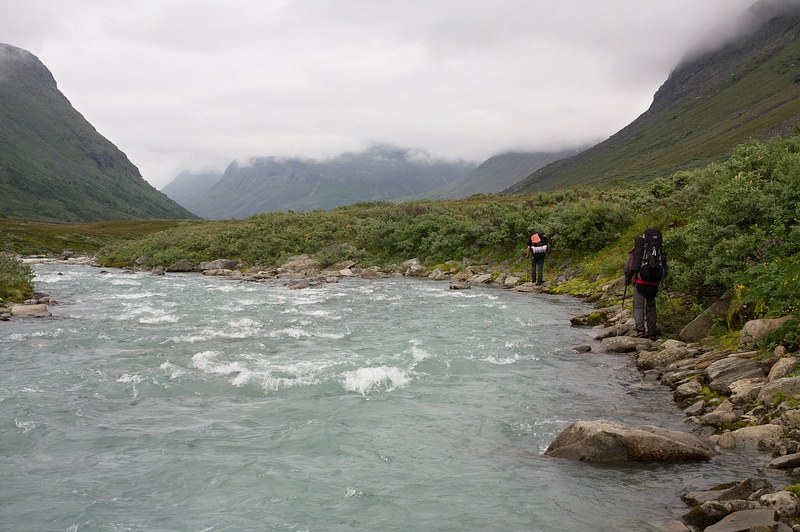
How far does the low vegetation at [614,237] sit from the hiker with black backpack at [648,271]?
89cm

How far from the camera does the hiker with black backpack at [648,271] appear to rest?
15383mm

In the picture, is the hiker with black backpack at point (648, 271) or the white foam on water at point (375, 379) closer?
the white foam on water at point (375, 379)

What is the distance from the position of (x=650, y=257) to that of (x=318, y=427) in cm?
1069

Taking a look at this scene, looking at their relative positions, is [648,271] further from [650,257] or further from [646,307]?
[646,307]

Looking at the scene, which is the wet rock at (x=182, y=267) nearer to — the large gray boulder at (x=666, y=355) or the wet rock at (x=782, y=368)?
the large gray boulder at (x=666, y=355)

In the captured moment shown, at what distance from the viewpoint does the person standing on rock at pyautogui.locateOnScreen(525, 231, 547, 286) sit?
98.6 feet

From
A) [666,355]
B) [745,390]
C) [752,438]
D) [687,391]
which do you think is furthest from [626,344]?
[752,438]

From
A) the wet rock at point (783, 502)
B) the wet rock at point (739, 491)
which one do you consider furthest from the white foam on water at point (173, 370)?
the wet rock at point (783, 502)

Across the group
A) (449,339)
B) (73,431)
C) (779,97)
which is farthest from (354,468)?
(779,97)

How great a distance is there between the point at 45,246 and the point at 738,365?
281 ft

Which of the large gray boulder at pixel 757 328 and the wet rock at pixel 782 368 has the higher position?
the large gray boulder at pixel 757 328

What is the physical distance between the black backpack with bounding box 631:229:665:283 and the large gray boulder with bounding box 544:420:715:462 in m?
7.51

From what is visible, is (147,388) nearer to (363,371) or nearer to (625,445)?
(363,371)

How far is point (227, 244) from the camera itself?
5272 centimetres
